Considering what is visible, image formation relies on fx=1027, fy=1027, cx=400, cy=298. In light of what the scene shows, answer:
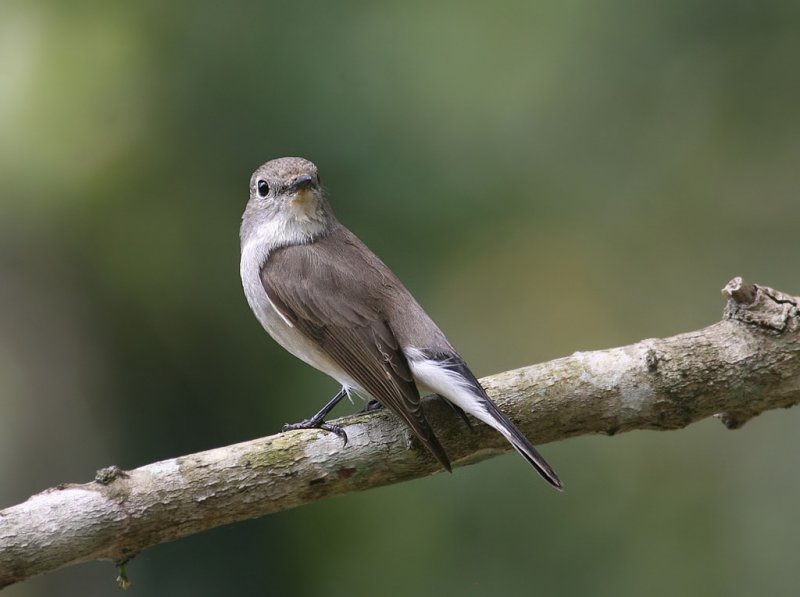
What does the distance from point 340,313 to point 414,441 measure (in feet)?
2.11

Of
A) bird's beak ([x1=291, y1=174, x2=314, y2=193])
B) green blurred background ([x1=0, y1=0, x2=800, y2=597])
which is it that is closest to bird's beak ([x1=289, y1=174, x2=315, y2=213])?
bird's beak ([x1=291, y1=174, x2=314, y2=193])

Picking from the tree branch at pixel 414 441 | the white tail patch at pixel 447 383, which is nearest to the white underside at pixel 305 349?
the white tail patch at pixel 447 383

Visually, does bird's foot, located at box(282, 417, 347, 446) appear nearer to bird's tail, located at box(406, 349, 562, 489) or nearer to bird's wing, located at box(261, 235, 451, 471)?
bird's wing, located at box(261, 235, 451, 471)

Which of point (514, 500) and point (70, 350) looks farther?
point (70, 350)

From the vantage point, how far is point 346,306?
3.68m

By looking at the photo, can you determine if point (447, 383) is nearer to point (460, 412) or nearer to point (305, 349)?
point (460, 412)

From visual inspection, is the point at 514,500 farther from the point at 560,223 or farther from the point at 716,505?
the point at 560,223

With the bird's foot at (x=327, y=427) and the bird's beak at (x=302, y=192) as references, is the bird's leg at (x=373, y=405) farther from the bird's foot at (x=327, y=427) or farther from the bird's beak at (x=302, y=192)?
the bird's beak at (x=302, y=192)

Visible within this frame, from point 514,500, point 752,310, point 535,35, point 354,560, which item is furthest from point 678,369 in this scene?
point 535,35

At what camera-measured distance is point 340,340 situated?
361 centimetres

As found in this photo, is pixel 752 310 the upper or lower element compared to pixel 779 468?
upper

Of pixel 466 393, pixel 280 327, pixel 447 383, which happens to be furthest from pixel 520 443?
pixel 280 327

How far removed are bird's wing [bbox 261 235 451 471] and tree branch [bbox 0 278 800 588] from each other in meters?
0.14

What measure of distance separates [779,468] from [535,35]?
255 centimetres
